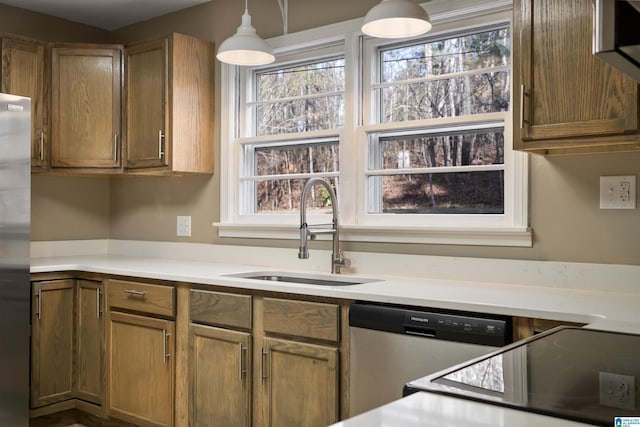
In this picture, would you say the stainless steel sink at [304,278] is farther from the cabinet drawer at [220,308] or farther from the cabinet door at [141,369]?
the cabinet door at [141,369]

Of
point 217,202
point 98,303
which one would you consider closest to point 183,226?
point 217,202

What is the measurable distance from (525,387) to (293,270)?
2.36 meters

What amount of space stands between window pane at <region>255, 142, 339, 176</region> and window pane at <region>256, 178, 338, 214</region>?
0.20ft

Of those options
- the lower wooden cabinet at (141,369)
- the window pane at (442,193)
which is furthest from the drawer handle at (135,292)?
the window pane at (442,193)

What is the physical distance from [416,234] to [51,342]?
1.97 metres

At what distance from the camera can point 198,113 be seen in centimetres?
371

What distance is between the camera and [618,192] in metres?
2.45

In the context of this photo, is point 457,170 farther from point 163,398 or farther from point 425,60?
point 163,398

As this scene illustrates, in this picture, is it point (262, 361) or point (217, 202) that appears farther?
point (217, 202)

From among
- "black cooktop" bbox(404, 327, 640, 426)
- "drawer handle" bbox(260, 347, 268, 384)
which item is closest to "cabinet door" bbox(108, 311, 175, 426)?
"drawer handle" bbox(260, 347, 268, 384)

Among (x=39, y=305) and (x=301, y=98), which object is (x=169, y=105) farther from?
(x=39, y=305)

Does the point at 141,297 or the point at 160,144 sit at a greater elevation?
the point at 160,144

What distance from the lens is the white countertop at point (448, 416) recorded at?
2.81 ft

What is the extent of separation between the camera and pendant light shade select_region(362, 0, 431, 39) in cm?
235
